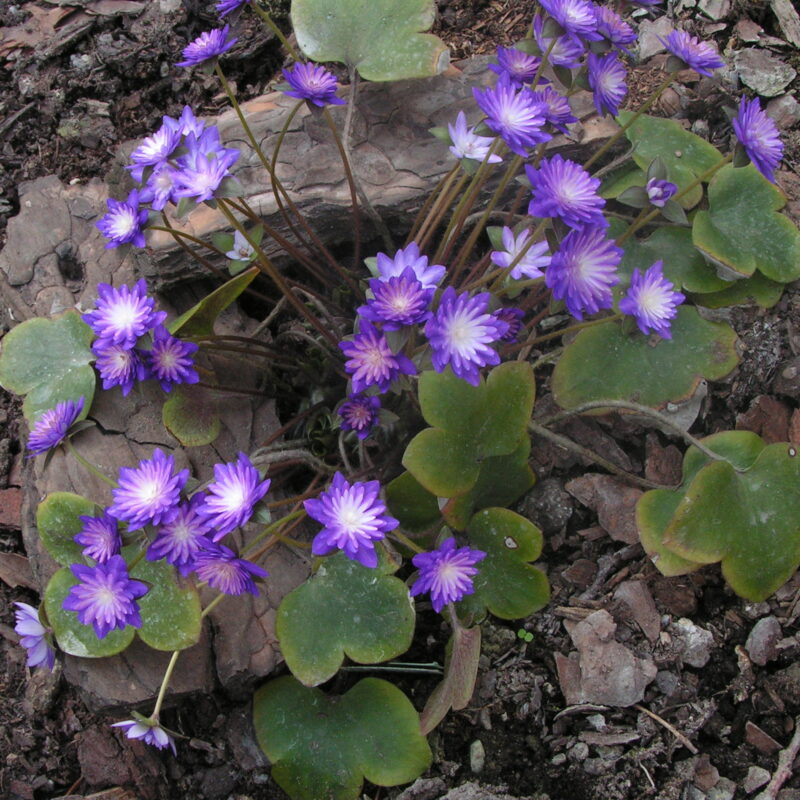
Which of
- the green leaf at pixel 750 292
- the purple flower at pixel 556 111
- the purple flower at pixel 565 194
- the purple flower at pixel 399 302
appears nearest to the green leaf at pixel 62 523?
the purple flower at pixel 399 302

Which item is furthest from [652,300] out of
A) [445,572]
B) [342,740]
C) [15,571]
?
[15,571]

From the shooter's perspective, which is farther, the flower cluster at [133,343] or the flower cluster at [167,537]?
the flower cluster at [133,343]

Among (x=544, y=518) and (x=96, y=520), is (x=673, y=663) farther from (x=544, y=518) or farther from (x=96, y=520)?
(x=96, y=520)

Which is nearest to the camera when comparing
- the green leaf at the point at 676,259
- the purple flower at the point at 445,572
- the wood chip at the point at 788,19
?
the purple flower at the point at 445,572

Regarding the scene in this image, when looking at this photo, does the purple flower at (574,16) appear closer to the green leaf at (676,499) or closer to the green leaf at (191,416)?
the green leaf at (676,499)

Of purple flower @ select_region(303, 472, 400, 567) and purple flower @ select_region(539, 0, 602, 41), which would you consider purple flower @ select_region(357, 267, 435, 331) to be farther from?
purple flower @ select_region(539, 0, 602, 41)

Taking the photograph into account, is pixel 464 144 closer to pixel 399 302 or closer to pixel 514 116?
pixel 514 116
